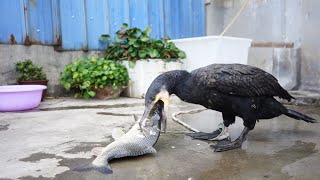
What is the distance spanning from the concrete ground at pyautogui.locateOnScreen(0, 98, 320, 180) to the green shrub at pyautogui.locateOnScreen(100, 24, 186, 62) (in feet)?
6.00

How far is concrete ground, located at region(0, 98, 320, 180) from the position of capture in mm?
1922

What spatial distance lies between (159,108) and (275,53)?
3.80 metres

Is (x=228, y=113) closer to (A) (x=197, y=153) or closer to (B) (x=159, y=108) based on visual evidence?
(A) (x=197, y=153)

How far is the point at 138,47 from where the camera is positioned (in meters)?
5.48

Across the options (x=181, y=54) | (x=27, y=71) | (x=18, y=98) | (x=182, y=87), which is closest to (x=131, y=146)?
(x=182, y=87)

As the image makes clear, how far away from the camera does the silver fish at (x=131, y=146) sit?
78.7 inches

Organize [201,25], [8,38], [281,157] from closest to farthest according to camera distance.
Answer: [281,157] < [8,38] < [201,25]

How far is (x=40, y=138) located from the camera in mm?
2781

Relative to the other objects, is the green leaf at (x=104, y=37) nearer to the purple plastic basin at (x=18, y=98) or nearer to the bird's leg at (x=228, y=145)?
the purple plastic basin at (x=18, y=98)

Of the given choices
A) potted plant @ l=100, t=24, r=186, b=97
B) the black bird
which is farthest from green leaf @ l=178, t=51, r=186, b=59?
the black bird

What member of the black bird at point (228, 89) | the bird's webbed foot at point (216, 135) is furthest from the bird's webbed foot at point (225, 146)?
the bird's webbed foot at point (216, 135)

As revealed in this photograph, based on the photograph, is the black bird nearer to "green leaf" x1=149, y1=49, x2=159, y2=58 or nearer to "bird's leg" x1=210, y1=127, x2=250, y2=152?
"bird's leg" x1=210, y1=127, x2=250, y2=152

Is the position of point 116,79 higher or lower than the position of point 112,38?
lower

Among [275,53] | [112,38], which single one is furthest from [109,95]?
[275,53]
